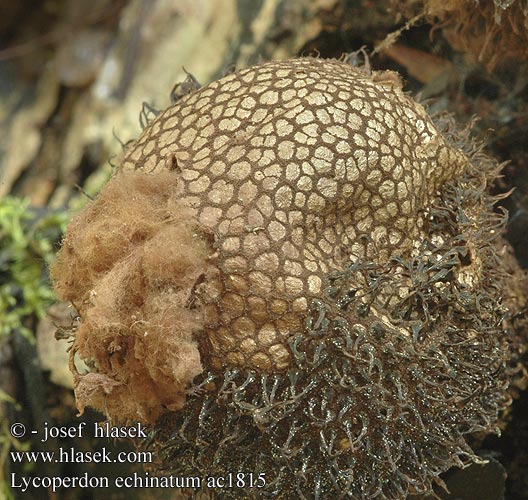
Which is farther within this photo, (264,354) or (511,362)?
(511,362)

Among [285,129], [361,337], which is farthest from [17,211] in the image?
[361,337]

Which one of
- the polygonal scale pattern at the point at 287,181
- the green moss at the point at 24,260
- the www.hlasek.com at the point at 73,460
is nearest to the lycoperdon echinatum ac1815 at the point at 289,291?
the polygonal scale pattern at the point at 287,181

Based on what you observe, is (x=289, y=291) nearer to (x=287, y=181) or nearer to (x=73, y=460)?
(x=287, y=181)

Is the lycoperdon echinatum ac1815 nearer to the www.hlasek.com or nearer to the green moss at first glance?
the www.hlasek.com

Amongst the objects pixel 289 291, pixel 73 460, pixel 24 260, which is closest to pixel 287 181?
pixel 289 291

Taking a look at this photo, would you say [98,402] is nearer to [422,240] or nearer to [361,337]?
[361,337]

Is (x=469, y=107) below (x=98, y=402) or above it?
above
